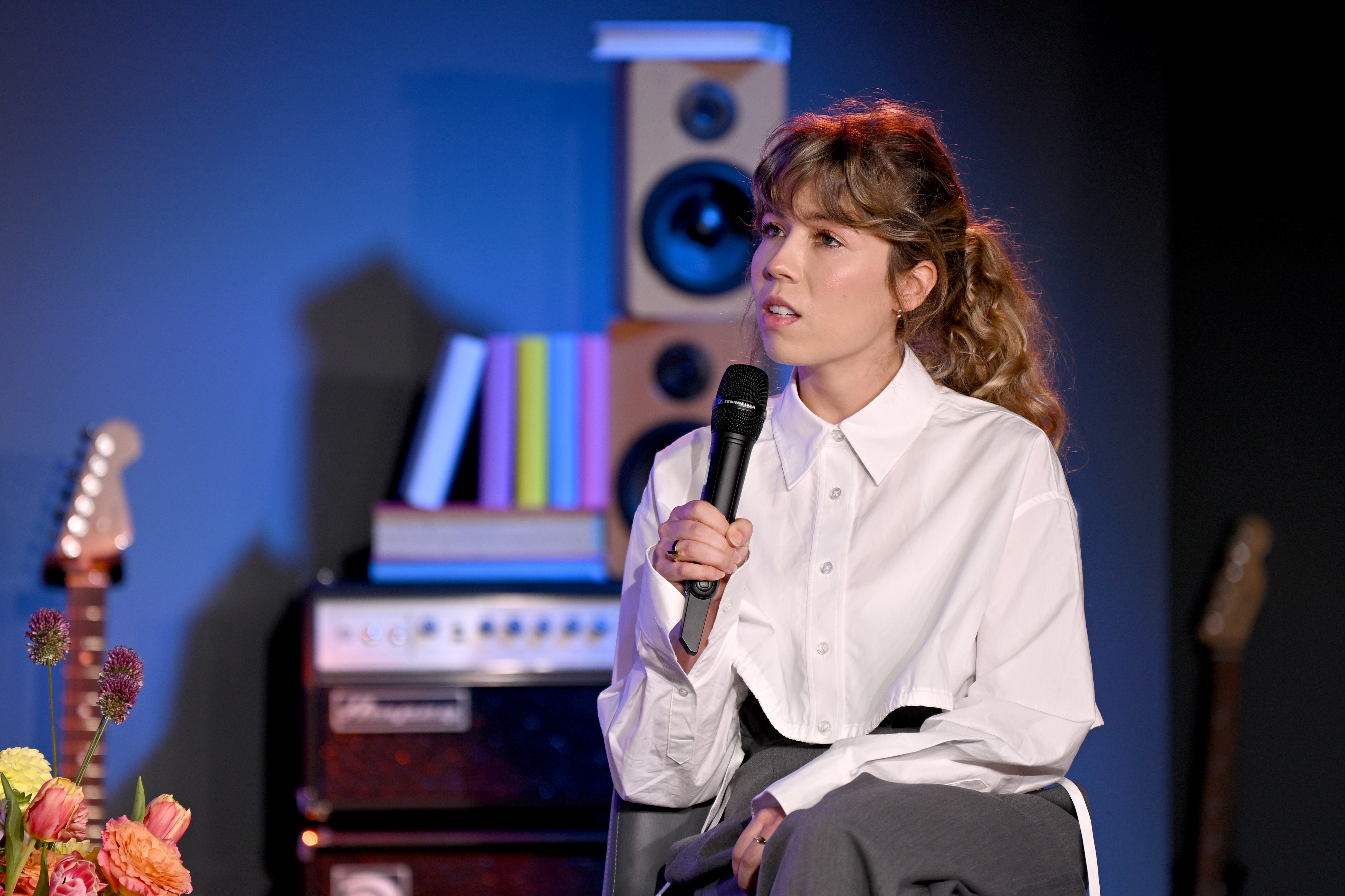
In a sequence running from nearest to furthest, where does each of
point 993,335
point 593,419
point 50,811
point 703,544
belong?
1. point 50,811
2. point 703,544
3. point 993,335
4. point 593,419

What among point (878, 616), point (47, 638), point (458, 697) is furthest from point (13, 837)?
point (458, 697)

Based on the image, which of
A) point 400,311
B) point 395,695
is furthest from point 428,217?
point 395,695

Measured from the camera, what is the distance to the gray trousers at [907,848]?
0.99 meters

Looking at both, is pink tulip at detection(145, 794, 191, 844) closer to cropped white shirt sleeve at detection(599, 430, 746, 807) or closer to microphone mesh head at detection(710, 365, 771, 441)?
cropped white shirt sleeve at detection(599, 430, 746, 807)

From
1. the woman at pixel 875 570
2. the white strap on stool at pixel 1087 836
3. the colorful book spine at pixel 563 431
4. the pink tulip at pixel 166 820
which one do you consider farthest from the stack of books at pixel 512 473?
the pink tulip at pixel 166 820

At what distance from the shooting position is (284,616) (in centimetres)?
257

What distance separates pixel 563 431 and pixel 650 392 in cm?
20

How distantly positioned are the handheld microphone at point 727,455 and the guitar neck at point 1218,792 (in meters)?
1.47

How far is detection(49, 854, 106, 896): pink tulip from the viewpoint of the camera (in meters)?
0.84

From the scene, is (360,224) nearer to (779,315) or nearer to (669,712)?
(779,315)

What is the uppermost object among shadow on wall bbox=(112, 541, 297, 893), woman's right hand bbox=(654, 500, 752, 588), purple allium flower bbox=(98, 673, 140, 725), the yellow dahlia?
woman's right hand bbox=(654, 500, 752, 588)

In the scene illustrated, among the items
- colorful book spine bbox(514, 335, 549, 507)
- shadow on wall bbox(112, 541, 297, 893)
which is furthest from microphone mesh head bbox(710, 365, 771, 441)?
shadow on wall bbox(112, 541, 297, 893)

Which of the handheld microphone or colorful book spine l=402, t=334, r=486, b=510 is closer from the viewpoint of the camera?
the handheld microphone

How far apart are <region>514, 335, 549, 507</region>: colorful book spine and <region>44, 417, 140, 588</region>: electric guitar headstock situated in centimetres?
76
